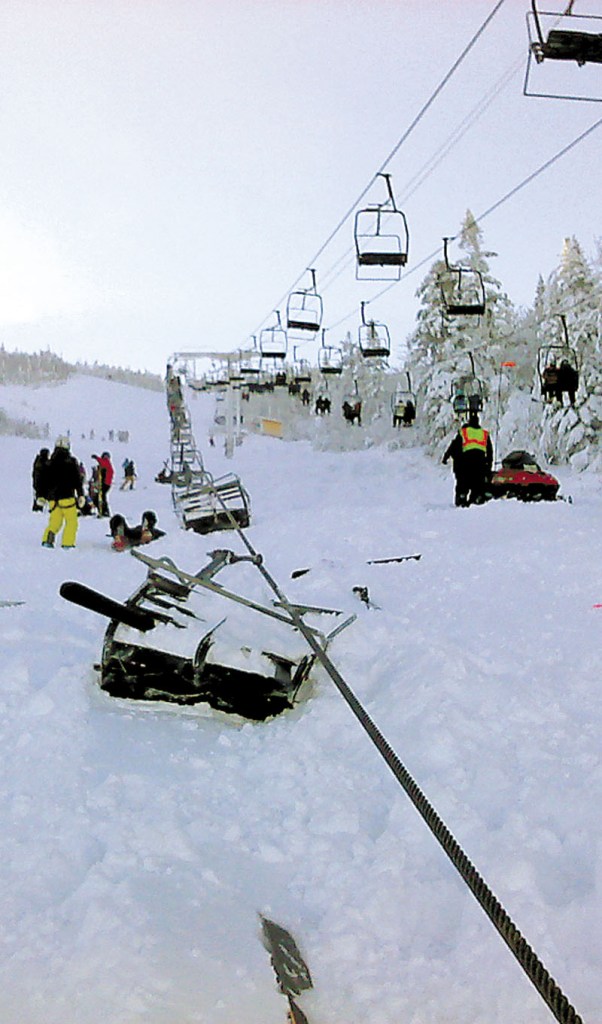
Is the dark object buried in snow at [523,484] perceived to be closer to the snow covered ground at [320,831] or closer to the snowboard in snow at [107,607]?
the snow covered ground at [320,831]

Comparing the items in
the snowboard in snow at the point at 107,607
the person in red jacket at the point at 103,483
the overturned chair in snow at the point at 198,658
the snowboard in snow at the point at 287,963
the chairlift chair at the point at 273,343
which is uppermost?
the chairlift chair at the point at 273,343

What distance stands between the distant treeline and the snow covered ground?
5619 inches

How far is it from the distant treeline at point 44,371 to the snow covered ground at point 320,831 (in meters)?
143

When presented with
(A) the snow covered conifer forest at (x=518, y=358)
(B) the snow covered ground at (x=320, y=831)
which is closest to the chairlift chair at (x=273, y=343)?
(A) the snow covered conifer forest at (x=518, y=358)

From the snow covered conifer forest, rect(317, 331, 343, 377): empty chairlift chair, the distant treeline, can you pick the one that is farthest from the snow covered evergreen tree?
the distant treeline

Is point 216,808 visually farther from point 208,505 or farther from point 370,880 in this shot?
point 208,505

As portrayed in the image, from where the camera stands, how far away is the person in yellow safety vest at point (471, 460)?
1308cm

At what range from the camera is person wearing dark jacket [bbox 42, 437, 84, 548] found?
36.4 feet

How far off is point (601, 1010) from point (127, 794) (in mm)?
1994

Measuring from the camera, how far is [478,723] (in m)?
3.73

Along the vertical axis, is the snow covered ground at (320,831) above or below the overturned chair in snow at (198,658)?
below

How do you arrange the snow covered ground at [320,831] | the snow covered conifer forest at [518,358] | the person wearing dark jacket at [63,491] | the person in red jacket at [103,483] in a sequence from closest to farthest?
the snow covered ground at [320,831] → the person wearing dark jacket at [63,491] → the person in red jacket at [103,483] → the snow covered conifer forest at [518,358]

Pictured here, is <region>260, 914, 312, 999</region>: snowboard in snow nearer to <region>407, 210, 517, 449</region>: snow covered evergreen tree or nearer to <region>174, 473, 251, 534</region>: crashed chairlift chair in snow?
<region>174, 473, 251, 534</region>: crashed chairlift chair in snow

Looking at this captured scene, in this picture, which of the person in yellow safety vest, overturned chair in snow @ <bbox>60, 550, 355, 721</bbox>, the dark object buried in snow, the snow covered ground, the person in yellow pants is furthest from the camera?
the dark object buried in snow
